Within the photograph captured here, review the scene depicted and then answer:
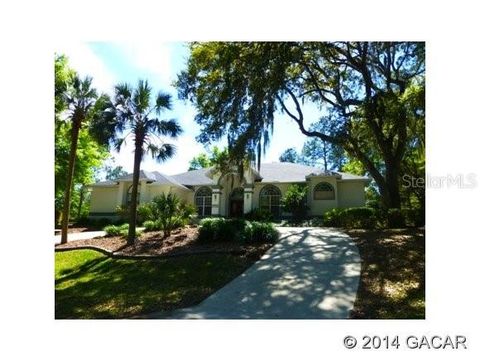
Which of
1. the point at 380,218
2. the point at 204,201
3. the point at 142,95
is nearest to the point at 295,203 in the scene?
the point at 204,201

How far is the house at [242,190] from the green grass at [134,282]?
37.4 feet

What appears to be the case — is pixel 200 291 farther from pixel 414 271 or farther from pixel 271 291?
pixel 414 271

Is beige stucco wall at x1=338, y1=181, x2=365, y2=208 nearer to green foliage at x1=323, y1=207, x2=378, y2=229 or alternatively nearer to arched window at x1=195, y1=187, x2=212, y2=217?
green foliage at x1=323, y1=207, x2=378, y2=229

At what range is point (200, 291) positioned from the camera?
7551 millimetres

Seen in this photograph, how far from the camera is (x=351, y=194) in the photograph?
2242 cm

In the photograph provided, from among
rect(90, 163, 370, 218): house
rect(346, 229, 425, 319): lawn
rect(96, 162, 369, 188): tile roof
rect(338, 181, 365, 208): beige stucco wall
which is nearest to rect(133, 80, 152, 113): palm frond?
rect(346, 229, 425, 319): lawn

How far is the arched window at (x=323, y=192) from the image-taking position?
22312mm

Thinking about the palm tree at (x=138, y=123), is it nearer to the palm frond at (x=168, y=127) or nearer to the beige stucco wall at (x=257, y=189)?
the palm frond at (x=168, y=127)

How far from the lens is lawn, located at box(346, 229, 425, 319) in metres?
6.16

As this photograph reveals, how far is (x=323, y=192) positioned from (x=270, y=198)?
3.19 m

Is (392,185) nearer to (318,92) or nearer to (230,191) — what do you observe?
(318,92)

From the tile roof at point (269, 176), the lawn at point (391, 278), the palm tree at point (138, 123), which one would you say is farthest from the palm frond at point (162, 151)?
the tile roof at point (269, 176)

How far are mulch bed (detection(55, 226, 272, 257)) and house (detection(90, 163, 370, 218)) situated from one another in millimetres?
8083
